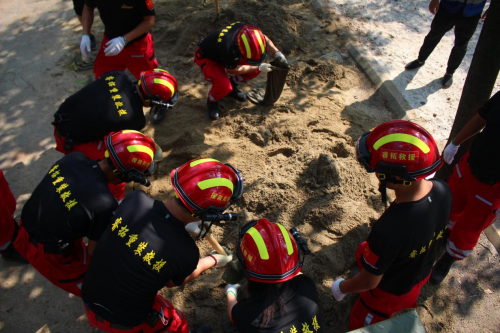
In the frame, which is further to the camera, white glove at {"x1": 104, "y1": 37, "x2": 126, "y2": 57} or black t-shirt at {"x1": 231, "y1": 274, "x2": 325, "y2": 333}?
white glove at {"x1": 104, "y1": 37, "x2": 126, "y2": 57}

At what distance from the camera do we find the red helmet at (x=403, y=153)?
206 cm

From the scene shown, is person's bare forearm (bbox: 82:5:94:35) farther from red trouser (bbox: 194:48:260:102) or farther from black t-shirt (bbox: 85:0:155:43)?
red trouser (bbox: 194:48:260:102)

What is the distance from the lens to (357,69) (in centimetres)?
571

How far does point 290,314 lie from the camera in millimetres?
2158

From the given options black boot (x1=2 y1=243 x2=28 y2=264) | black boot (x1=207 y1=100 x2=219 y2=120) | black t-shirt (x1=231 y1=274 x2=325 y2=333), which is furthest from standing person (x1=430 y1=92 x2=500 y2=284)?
black boot (x1=2 y1=243 x2=28 y2=264)

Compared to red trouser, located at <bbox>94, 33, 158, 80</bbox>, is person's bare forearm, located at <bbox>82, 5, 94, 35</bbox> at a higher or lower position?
higher

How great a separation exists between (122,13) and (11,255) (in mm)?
3001

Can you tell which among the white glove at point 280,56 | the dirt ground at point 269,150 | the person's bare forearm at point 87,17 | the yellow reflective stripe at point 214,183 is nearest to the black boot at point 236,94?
the dirt ground at point 269,150

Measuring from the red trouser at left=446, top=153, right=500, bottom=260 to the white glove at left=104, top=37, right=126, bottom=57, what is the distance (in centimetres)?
396

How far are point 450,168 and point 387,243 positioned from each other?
84.6 inches

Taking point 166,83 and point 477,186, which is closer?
point 477,186

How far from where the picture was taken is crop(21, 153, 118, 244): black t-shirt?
8.35ft

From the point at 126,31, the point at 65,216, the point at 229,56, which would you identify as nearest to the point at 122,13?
the point at 126,31

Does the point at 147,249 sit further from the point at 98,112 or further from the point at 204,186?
the point at 98,112
